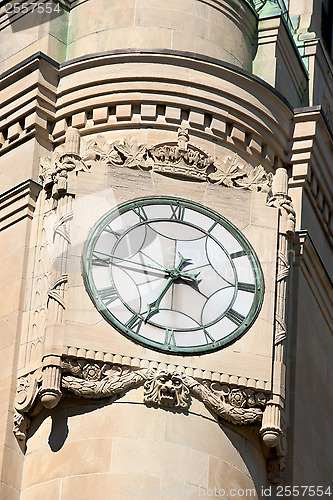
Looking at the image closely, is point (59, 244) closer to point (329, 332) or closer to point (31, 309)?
point (31, 309)

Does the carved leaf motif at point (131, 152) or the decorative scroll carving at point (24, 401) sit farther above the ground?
the carved leaf motif at point (131, 152)

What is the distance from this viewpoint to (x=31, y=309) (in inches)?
1013

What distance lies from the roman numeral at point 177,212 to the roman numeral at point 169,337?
1.68m

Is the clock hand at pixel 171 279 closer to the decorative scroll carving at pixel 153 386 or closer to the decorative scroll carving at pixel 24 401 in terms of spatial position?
the decorative scroll carving at pixel 153 386

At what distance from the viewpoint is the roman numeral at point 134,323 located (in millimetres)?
25391

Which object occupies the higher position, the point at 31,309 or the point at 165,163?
the point at 165,163

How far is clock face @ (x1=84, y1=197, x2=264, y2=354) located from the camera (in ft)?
83.7

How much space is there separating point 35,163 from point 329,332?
481 centimetres

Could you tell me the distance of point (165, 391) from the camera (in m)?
24.9

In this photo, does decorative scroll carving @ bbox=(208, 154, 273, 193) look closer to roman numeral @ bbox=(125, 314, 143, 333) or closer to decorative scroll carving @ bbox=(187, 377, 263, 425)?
roman numeral @ bbox=(125, 314, 143, 333)

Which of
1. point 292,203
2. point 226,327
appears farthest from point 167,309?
point 292,203

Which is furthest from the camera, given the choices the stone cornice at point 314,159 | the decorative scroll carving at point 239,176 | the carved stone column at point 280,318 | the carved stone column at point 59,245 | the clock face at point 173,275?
the stone cornice at point 314,159

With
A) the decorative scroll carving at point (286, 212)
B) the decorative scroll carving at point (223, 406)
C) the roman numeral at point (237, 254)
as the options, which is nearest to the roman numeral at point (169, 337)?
the decorative scroll carving at point (223, 406)

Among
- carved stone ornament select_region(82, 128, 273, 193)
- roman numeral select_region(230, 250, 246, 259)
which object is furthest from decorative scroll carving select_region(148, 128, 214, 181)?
roman numeral select_region(230, 250, 246, 259)
